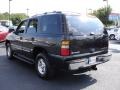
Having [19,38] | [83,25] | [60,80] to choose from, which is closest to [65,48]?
[83,25]

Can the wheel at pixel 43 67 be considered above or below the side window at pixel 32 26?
below

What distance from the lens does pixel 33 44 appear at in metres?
7.33

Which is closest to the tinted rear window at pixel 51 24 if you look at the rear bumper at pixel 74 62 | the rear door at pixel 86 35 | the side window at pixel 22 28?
the rear door at pixel 86 35

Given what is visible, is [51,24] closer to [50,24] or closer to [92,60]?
[50,24]

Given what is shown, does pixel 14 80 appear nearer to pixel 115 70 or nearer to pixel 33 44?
pixel 33 44

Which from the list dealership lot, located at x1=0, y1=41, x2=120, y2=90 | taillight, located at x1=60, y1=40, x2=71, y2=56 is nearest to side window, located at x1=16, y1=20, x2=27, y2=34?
dealership lot, located at x1=0, y1=41, x2=120, y2=90

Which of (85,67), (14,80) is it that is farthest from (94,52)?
(14,80)

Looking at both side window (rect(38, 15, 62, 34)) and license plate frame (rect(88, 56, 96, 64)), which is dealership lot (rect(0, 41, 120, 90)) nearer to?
license plate frame (rect(88, 56, 96, 64))

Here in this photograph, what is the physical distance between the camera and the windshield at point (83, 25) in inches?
246

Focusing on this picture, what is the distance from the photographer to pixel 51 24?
663 cm

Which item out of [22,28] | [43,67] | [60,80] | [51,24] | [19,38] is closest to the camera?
[51,24]

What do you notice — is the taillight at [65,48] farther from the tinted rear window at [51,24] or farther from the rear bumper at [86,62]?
the tinted rear window at [51,24]

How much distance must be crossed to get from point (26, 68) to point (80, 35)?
114 inches

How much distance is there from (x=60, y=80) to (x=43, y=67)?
2.00 ft
